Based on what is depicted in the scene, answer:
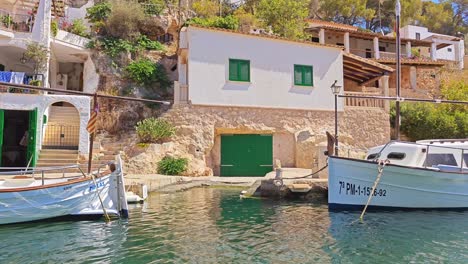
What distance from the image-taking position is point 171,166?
53.6 feet

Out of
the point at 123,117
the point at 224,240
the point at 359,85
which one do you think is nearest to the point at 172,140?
the point at 123,117

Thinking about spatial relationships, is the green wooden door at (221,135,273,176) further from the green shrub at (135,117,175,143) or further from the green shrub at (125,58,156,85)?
the green shrub at (125,58,156,85)

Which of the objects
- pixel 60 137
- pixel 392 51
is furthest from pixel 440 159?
pixel 392 51

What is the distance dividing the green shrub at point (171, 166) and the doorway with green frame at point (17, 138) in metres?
5.42

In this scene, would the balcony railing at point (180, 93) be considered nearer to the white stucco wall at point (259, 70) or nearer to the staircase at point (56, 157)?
the white stucco wall at point (259, 70)

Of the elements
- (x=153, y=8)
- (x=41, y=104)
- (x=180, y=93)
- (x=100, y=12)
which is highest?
(x=153, y=8)

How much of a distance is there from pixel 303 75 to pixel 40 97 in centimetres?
1309

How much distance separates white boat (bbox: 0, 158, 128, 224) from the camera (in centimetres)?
888

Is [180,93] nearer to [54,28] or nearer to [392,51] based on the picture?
[54,28]

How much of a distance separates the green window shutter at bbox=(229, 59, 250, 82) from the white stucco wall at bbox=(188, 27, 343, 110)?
0.68ft

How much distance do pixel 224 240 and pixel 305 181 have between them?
6503 mm

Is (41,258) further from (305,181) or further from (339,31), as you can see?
(339,31)

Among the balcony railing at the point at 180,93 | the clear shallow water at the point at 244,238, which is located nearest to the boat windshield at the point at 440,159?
the clear shallow water at the point at 244,238

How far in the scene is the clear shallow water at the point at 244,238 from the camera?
6441mm
